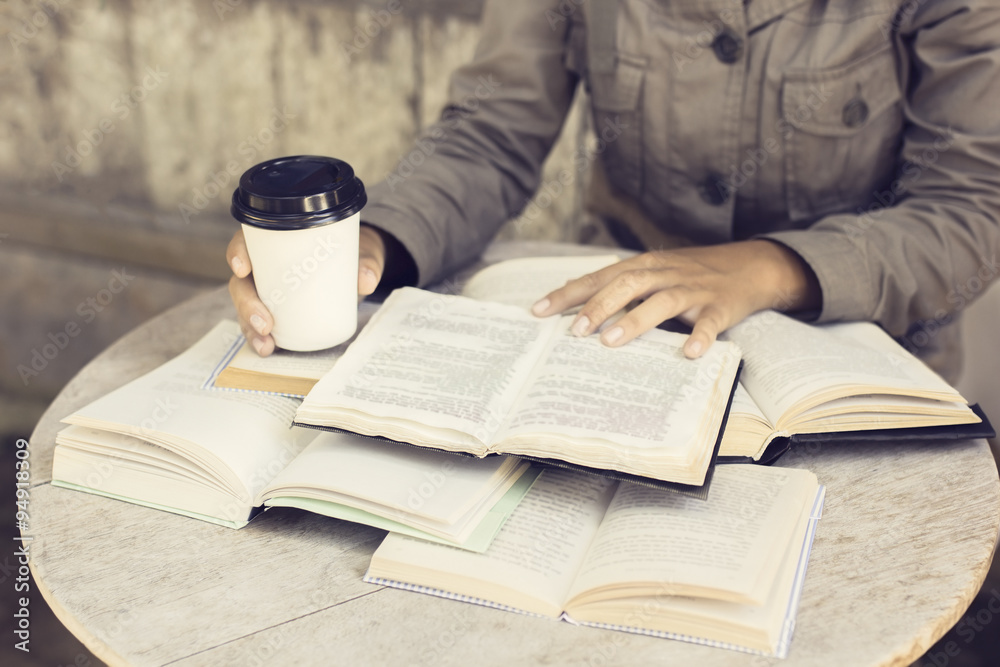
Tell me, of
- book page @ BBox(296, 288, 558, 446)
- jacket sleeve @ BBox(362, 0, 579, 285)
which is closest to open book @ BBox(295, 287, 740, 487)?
book page @ BBox(296, 288, 558, 446)

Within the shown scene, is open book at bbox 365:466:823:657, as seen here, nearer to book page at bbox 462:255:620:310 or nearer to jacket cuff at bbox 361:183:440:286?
book page at bbox 462:255:620:310

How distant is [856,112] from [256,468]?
1060 mm

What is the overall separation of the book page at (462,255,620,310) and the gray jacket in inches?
4.8

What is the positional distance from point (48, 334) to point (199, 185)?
2.98 ft

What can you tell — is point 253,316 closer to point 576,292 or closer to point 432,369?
point 432,369

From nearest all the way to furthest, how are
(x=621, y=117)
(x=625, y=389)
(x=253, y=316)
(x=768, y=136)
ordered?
(x=625, y=389)
(x=253, y=316)
(x=768, y=136)
(x=621, y=117)

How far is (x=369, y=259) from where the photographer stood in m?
1.17

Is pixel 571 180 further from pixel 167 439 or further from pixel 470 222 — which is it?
pixel 167 439

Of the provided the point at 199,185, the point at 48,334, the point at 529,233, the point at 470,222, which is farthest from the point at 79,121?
the point at 470,222

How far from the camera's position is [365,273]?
1.13 m

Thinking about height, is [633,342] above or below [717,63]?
below

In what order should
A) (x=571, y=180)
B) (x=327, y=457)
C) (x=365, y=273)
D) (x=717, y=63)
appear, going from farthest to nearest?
(x=571, y=180) < (x=717, y=63) < (x=365, y=273) < (x=327, y=457)

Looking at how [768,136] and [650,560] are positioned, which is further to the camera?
[768,136]

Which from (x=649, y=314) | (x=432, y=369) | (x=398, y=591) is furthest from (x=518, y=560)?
(x=649, y=314)
